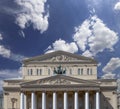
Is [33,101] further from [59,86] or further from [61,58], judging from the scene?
[61,58]

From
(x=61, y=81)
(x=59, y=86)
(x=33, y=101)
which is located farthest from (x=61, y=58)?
(x=33, y=101)

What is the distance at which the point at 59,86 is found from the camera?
311 ft

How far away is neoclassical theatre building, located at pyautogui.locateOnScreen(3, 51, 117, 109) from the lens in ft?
311

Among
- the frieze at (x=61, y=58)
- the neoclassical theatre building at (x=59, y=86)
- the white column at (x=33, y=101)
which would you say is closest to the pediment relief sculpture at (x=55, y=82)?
the neoclassical theatre building at (x=59, y=86)

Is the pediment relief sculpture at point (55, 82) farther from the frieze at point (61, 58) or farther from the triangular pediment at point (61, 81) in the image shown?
the frieze at point (61, 58)

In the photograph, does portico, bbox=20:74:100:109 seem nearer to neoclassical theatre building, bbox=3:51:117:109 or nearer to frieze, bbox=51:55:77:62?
neoclassical theatre building, bbox=3:51:117:109

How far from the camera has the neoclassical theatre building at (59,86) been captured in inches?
3738

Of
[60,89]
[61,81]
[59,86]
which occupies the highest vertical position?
[61,81]

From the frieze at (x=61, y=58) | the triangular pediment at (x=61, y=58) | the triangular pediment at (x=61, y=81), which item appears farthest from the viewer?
the frieze at (x=61, y=58)

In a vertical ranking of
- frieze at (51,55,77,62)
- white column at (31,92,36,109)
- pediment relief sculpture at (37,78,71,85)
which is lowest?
white column at (31,92,36,109)

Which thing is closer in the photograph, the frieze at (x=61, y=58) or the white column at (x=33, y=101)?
the white column at (x=33, y=101)

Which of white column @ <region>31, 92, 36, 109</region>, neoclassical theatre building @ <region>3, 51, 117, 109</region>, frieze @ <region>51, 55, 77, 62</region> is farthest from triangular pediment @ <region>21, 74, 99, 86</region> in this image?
frieze @ <region>51, 55, 77, 62</region>

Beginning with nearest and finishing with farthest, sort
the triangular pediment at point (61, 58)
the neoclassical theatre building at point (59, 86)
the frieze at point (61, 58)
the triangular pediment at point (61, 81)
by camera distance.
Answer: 1. the triangular pediment at point (61, 81)
2. the neoclassical theatre building at point (59, 86)
3. the triangular pediment at point (61, 58)
4. the frieze at point (61, 58)

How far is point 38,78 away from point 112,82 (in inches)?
618
